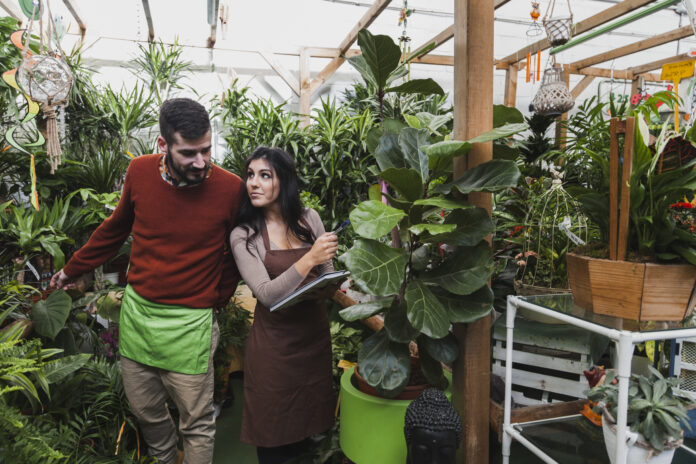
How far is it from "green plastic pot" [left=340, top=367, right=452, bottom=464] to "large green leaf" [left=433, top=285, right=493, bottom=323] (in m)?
0.36

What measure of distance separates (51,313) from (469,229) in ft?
5.71

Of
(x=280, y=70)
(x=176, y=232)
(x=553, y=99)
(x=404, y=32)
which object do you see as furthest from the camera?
(x=280, y=70)

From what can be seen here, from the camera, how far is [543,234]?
75.9 inches

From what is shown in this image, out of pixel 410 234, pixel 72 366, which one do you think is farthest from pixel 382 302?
pixel 72 366

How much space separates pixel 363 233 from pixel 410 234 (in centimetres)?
35

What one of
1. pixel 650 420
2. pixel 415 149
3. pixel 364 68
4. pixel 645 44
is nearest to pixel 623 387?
pixel 650 420

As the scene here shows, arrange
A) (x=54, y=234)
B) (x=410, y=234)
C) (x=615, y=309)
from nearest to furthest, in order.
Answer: (x=615, y=309) < (x=410, y=234) < (x=54, y=234)

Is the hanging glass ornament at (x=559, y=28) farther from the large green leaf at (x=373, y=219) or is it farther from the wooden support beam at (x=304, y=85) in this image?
the wooden support beam at (x=304, y=85)

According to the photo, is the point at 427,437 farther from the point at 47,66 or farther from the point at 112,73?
the point at 112,73

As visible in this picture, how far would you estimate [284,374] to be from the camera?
176cm

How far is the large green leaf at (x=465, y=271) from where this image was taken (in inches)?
53.9

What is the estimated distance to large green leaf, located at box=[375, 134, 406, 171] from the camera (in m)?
1.52

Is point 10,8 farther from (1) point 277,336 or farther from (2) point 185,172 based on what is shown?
(1) point 277,336

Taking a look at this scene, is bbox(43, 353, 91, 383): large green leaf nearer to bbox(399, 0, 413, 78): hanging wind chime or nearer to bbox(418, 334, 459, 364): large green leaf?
bbox(418, 334, 459, 364): large green leaf
